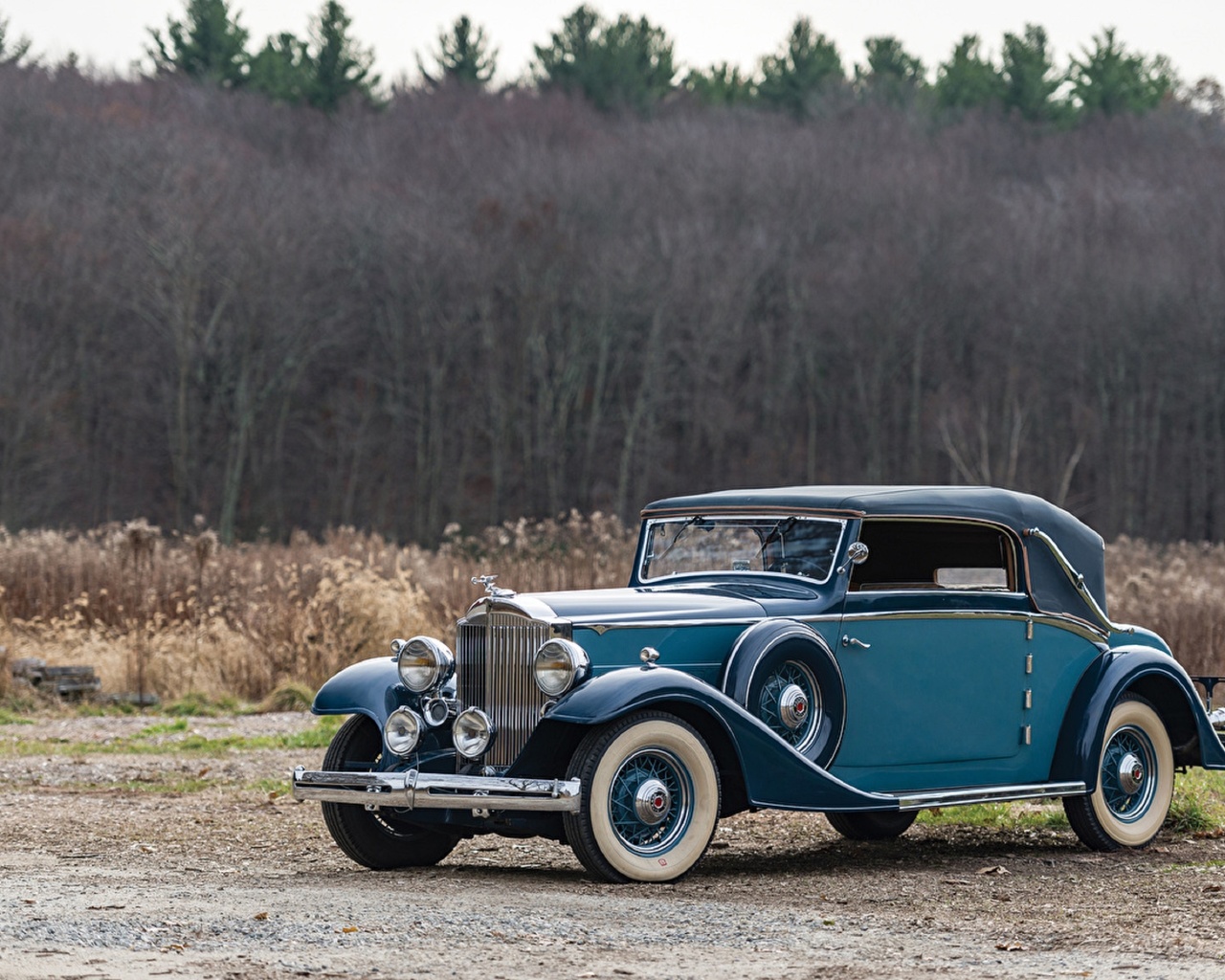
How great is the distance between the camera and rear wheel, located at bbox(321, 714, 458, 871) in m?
8.52

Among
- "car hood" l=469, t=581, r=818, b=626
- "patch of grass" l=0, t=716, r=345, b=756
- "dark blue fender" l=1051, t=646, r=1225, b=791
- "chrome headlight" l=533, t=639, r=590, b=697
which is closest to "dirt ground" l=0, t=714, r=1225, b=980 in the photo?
"dark blue fender" l=1051, t=646, r=1225, b=791

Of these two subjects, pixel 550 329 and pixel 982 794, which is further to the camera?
pixel 550 329

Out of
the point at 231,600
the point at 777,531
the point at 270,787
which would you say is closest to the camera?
the point at 777,531

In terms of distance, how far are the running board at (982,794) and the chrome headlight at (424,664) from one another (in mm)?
2252

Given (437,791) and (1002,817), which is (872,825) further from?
(437,791)

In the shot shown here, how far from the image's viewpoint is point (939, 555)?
9570mm

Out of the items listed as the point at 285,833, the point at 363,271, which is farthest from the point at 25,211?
the point at 285,833

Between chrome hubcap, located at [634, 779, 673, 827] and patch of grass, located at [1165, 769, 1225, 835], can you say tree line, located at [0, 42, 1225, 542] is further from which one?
chrome hubcap, located at [634, 779, 673, 827]

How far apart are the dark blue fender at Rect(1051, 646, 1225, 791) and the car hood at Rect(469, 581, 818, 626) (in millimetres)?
1786

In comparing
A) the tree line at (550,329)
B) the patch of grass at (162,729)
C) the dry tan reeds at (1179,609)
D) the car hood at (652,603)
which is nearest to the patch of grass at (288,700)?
the patch of grass at (162,729)

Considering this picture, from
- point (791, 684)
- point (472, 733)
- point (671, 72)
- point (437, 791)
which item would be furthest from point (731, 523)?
point (671, 72)

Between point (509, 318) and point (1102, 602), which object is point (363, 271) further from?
point (1102, 602)

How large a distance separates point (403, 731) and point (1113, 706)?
3900 millimetres

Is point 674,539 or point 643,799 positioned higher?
point 674,539
